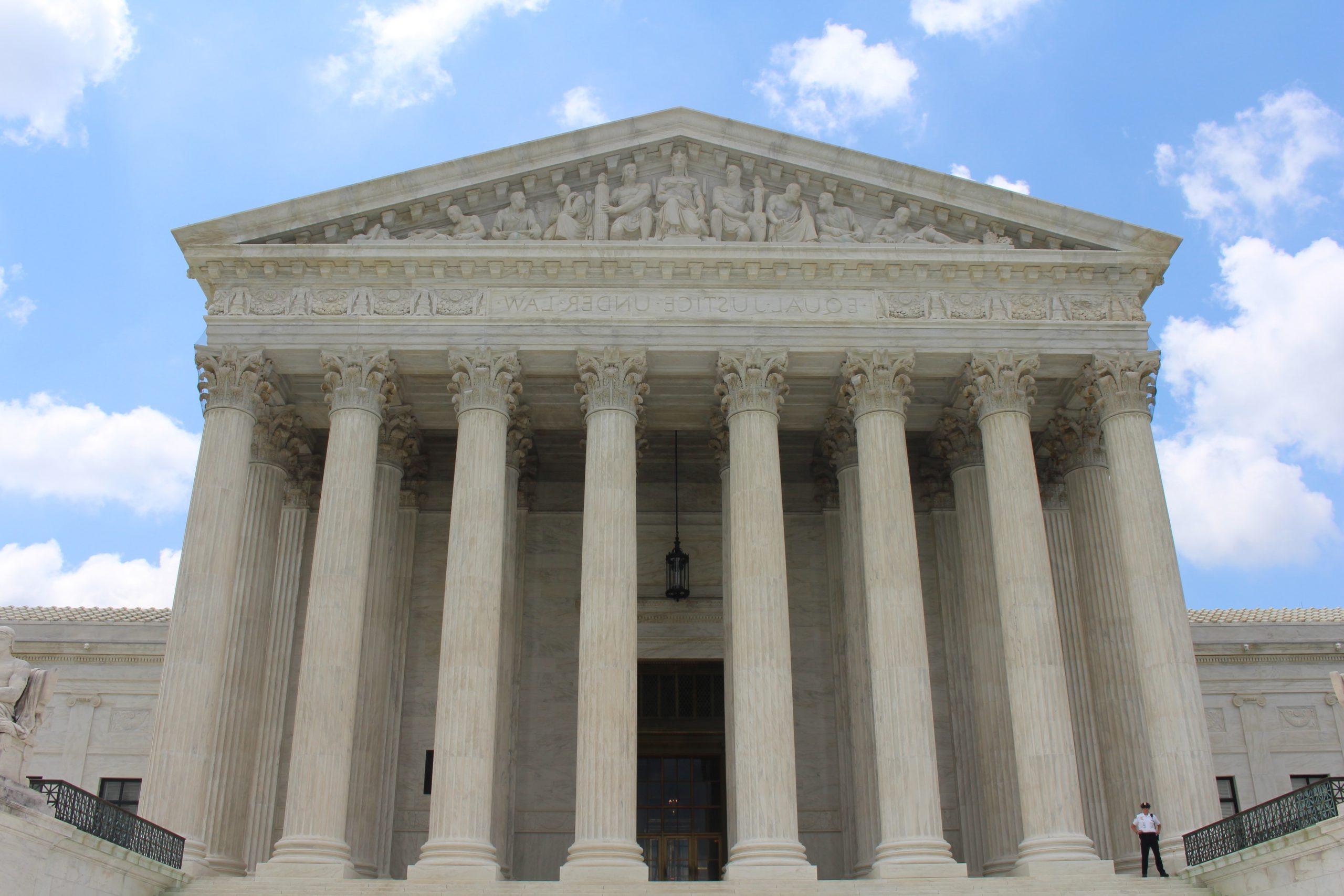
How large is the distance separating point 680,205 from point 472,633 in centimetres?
1095

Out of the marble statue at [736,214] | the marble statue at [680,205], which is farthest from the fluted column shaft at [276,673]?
the marble statue at [736,214]

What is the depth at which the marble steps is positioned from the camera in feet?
71.2

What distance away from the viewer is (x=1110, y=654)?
93.1 ft

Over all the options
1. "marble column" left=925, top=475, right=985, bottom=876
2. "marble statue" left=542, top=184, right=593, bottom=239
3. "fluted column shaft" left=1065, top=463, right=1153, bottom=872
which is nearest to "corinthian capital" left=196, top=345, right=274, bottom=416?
"marble statue" left=542, top=184, right=593, bottom=239

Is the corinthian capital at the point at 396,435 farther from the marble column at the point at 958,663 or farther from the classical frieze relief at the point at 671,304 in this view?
the marble column at the point at 958,663

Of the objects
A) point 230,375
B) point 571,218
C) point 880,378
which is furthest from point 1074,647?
point 230,375

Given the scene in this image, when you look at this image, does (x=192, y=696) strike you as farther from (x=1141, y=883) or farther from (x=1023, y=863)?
(x=1141, y=883)

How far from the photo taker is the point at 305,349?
27250 millimetres

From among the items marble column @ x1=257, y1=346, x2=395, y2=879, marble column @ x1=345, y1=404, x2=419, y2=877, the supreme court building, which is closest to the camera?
marble column @ x1=257, y1=346, x2=395, y2=879

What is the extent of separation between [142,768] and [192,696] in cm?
1153

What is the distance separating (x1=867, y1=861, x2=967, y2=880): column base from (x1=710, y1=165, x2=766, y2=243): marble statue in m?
13.5

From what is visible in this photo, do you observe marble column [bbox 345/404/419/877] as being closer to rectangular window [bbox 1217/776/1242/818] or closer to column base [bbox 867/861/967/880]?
column base [bbox 867/861/967/880]

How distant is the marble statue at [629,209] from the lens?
2853 cm

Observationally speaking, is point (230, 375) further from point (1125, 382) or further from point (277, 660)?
point (1125, 382)
